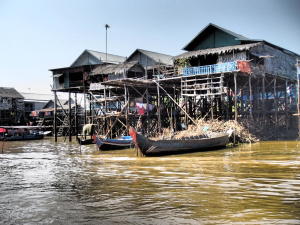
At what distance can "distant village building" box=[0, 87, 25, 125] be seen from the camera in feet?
185

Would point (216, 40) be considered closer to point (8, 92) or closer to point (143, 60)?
point (143, 60)

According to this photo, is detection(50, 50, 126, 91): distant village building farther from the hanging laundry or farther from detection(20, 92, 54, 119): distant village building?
detection(20, 92, 54, 119): distant village building

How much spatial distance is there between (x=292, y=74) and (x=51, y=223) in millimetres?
31464

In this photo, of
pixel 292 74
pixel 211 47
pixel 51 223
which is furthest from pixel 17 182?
pixel 292 74

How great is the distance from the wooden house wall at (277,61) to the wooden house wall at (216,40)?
80.6 inches

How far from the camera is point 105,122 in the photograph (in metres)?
30.7

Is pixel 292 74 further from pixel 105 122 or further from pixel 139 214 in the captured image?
pixel 139 214

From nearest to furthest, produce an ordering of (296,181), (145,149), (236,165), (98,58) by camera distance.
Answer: (296,181) → (236,165) → (145,149) → (98,58)

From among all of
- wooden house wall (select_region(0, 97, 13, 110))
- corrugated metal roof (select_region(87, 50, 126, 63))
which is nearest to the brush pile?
corrugated metal roof (select_region(87, 50, 126, 63))

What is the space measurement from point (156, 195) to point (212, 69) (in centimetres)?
1932

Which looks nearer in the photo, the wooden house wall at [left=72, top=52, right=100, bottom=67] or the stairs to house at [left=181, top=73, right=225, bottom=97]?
the stairs to house at [left=181, top=73, right=225, bottom=97]

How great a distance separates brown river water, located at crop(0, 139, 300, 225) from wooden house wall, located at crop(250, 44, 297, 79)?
17.1 metres

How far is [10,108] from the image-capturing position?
57.6m

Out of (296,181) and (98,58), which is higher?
(98,58)
